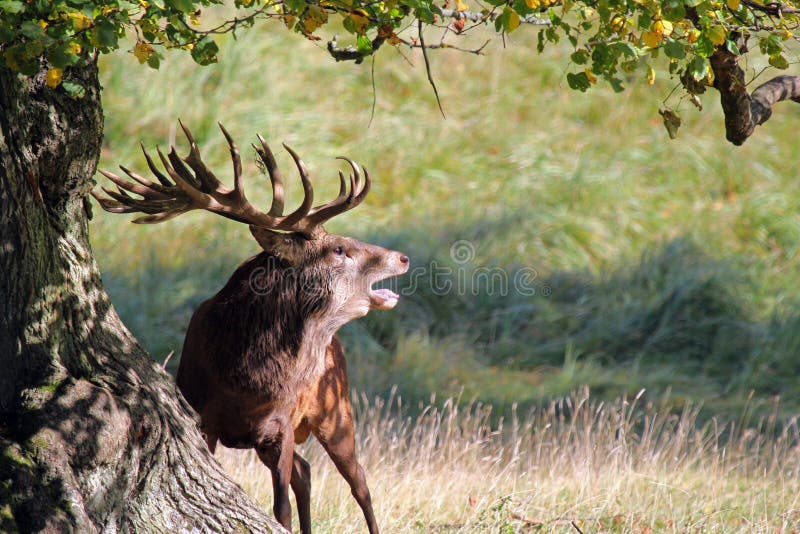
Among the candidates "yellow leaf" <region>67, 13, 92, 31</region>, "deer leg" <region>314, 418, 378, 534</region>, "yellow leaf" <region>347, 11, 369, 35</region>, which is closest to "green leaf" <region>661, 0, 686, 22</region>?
"yellow leaf" <region>347, 11, 369, 35</region>

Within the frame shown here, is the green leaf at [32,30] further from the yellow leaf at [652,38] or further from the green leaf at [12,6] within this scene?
the yellow leaf at [652,38]

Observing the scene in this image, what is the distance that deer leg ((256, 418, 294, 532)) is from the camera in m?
4.57

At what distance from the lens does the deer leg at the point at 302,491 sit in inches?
202

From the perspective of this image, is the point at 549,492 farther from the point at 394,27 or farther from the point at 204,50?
the point at 204,50

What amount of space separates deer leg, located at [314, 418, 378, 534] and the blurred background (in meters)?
4.10

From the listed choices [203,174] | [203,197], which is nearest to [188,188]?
[203,197]

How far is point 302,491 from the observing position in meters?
5.23

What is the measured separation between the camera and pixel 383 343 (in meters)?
10.5

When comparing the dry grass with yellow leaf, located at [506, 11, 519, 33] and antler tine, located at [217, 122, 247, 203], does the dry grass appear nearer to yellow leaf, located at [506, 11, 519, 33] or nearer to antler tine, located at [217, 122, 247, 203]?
antler tine, located at [217, 122, 247, 203]

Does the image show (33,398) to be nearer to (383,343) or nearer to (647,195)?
(383,343)

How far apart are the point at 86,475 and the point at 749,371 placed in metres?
8.29

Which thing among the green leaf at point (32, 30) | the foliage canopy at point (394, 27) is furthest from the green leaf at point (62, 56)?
the green leaf at point (32, 30)

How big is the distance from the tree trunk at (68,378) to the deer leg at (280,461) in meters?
0.68

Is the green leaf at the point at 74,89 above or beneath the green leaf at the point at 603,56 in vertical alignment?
beneath
